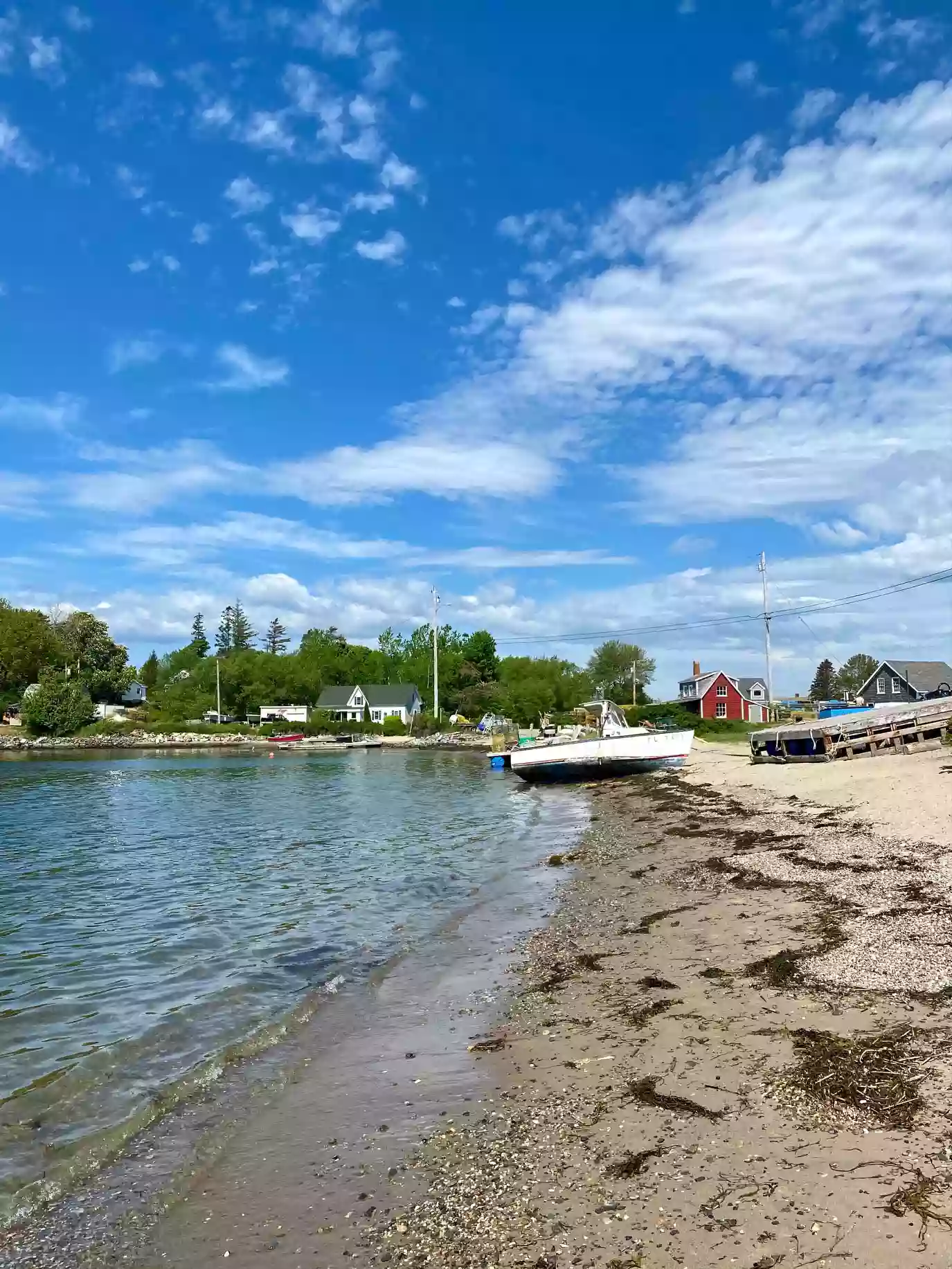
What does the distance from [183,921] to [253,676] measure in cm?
11518

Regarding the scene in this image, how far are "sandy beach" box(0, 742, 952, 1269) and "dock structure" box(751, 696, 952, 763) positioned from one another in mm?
23398

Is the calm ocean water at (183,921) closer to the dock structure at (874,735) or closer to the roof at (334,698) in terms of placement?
the dock structure at (874,735)

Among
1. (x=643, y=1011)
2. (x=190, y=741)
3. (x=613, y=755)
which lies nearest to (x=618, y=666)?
(x=190, y=741)

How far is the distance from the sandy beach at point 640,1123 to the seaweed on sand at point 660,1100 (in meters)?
0.02

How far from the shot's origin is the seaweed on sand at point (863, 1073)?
5.62 metres

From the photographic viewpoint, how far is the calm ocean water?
320 inches

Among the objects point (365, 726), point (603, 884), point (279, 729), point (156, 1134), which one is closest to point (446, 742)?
point (365, 726)

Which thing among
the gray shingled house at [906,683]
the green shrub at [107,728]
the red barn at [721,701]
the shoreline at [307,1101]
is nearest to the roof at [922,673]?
the gray shingled house at [906,683]

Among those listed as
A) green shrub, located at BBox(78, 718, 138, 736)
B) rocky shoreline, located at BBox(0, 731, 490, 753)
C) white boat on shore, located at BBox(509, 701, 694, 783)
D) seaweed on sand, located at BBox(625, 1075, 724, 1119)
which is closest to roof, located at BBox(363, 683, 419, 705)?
rocky shoreline, located at BBox(0, 731, 490, 753)

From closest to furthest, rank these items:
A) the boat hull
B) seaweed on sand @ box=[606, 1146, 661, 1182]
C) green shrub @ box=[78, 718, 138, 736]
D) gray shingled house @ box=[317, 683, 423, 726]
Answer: seaweed on sand @ box=[606, 1146, 661, 1182], the boat hull, green shrub @ box=[78, 718, 138, 736], gray shingled house @ box=[317, 683, 423, 726]

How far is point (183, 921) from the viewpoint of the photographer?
15094 millimetres

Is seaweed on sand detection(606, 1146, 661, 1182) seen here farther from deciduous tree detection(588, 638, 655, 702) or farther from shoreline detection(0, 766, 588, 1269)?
deciduous tree detection(588, 638, 655, 702)

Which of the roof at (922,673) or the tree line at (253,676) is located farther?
the tree line at (253,676)

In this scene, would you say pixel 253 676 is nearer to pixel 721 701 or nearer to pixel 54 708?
pixel 54 708
